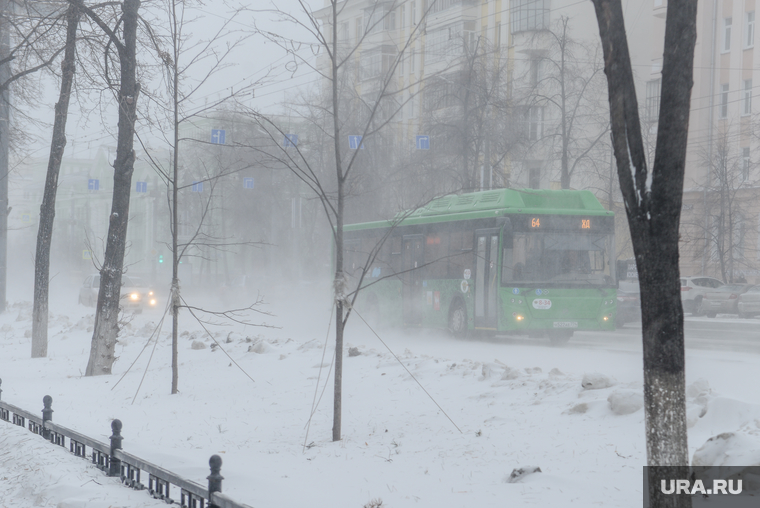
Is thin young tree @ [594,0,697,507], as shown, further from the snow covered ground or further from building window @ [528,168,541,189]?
building window @ [528,168,541,189]

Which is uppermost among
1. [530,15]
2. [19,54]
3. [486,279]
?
[530,15]

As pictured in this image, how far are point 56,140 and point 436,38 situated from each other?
36736mm

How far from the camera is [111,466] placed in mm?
6016

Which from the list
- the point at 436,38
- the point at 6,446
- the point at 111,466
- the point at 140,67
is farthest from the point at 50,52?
the point at 436,38

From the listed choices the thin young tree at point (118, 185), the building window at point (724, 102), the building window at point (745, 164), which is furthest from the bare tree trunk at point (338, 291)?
the building window at point (724, 102)

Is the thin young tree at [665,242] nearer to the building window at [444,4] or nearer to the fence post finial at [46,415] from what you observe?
the fence post finial at [46,415]

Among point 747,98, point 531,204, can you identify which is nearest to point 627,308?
point 531,204

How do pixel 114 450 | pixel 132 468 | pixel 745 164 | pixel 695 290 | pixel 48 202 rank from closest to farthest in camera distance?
pixel 132 468
pixel 114 450
pixel 48 202
pixel 695 290
pixel 745 164

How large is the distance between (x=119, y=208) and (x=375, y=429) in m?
6.91

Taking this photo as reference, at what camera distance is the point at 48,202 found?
52.7 ft

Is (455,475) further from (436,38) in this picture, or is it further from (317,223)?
(436,38)

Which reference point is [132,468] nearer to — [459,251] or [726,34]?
[459,251]

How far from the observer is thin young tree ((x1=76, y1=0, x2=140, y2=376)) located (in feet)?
41.4

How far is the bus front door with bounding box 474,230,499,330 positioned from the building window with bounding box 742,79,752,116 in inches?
1102
